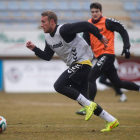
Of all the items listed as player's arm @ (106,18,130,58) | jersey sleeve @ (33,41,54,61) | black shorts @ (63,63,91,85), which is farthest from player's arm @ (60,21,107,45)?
player's arm @ (106,18,130,58)

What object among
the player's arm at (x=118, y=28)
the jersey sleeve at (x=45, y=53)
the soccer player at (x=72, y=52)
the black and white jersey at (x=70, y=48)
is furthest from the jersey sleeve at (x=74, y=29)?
the player's arm at (x=118, y=28)

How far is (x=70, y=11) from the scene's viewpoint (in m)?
20.1

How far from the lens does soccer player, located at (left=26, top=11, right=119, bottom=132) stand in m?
4.64

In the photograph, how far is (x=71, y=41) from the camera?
481cm

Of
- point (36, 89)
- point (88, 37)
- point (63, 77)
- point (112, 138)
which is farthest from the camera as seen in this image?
point (36, 89)

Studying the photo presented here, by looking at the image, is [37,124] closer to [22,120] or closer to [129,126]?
[22,120]

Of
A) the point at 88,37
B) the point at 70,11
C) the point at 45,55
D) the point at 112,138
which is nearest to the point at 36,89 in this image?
the point at 70,11

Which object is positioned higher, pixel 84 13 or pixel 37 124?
pixel 84 13

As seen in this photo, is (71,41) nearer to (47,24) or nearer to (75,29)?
(75,29)

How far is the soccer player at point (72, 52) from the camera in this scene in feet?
15.2

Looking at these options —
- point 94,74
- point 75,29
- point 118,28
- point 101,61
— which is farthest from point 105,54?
point 75,29

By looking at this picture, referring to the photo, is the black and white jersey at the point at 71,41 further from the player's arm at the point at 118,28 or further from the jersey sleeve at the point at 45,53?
the player's arm at the point at 118,28

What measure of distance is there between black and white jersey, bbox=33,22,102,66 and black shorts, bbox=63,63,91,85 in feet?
0.33

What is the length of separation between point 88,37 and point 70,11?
13850 millimetres
